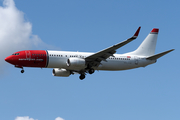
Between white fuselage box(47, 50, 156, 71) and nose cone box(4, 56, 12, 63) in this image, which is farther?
white fuselage box(47, 50, 156, 71)

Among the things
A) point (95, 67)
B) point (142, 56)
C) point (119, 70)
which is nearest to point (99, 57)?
point (95, 67)

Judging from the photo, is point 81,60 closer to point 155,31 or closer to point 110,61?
point 110,61

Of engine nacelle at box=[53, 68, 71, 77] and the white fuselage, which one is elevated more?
the white fuselage

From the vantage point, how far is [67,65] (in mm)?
54500

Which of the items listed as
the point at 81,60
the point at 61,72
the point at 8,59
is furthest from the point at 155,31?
the point at 8,59

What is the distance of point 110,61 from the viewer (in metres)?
58.0

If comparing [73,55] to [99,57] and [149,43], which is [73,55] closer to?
[99,57]

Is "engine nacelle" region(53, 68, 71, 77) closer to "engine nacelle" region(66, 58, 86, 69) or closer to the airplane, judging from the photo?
the airplane

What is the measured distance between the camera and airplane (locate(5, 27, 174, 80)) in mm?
53412

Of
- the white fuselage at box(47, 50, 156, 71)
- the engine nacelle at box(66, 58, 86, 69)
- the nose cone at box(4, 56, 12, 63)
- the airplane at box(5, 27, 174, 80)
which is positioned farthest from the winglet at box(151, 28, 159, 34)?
the nose cone at box(4, 56, 12, 63)

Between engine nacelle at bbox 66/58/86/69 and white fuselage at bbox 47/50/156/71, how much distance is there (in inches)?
46.4

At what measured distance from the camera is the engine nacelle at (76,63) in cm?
5389

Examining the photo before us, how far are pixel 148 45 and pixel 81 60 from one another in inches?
654

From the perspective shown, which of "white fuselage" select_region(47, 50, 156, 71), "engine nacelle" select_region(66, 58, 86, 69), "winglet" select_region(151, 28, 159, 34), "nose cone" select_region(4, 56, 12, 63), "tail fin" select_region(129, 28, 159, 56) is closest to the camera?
"nose cone" select_region(4, 56, 12, 63)
